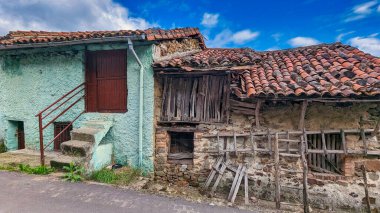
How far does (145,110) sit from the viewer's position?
617 cm

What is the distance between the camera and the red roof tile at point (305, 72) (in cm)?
491

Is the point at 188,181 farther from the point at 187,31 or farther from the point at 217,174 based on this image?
the point at 187,31

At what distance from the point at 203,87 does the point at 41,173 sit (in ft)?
15.3

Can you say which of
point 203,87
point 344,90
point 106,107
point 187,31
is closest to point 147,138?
point 106,107

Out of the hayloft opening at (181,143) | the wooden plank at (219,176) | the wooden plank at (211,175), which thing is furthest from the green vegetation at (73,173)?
the wooden plank at (219,176)

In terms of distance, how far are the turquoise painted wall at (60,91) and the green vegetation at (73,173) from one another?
1.46m

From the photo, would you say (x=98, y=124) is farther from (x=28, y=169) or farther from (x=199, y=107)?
(x=199, y=107)

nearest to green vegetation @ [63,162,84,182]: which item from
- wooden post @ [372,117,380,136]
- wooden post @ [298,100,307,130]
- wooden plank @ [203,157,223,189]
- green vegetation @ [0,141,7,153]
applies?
wooden plank @ [203,157,223,189]

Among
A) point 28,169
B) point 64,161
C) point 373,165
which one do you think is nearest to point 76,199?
point 64,161

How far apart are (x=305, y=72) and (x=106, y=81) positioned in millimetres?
5913

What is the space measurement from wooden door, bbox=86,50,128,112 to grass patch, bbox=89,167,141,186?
1.81 metres

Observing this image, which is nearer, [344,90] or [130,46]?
[344,90]

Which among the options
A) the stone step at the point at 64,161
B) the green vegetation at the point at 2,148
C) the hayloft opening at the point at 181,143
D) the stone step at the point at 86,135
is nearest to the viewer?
the stone step at the point at 64,161

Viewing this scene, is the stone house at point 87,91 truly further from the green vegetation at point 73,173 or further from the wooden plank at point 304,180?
the wooden plank at point 304,180
